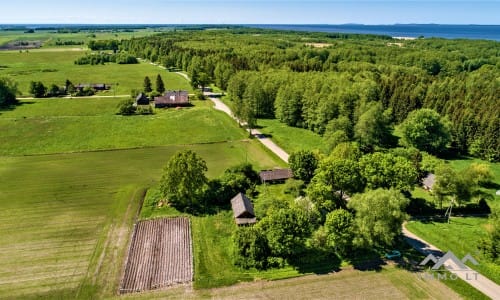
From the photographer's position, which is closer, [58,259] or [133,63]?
[58,259]

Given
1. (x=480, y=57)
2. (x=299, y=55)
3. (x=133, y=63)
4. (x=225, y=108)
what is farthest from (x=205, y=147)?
(x=480, y=57)

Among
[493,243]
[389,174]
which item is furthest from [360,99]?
[493,243]

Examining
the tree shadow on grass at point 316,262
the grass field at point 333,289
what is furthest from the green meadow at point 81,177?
the tree shadow on grass at point 316,262

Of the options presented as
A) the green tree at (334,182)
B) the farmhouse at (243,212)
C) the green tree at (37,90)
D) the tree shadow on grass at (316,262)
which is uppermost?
the green tree at (37,90)

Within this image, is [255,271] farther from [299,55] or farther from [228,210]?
[299,55]

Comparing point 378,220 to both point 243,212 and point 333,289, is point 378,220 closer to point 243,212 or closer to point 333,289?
point 333,289

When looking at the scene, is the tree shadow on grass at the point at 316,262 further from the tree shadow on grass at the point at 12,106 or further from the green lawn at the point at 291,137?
the tree shadow on grass at the point at 12,106
